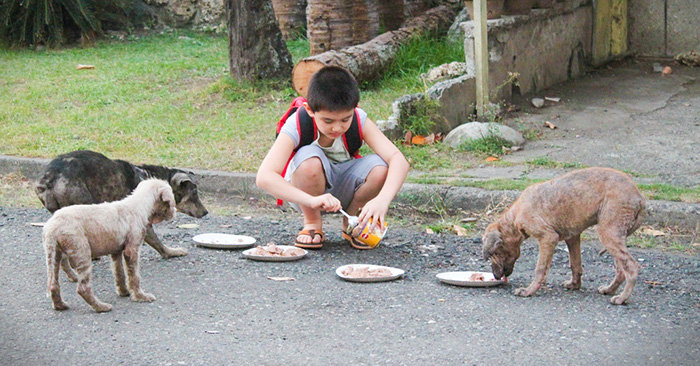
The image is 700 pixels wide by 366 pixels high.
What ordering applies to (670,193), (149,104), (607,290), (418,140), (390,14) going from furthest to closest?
(390,14) → (149,104) → (418,140) → (670,193) → (607,290)

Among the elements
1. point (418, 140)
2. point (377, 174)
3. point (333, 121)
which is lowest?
point (418, 140)

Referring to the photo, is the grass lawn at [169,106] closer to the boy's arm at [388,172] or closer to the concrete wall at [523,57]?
the concrete wall at [523,57]

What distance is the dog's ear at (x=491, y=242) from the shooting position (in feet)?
16.3

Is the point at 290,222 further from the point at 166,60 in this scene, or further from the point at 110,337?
the point at 166,60

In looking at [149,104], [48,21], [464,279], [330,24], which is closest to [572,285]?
[464,279]

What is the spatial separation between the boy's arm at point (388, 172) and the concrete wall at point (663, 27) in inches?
337

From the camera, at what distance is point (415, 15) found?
43.8 ft

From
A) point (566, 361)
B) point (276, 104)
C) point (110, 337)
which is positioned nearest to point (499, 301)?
point (566, 361)

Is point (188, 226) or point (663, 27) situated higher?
point (663, 27)

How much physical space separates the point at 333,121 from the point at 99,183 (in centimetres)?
166

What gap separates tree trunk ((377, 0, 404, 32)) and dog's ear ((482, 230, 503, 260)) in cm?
811

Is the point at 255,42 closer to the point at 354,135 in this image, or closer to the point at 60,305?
the point at 354,135

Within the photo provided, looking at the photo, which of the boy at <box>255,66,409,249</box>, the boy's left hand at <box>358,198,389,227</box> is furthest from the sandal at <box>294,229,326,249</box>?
the boy's left hand at <box>358,198,389,227</box>

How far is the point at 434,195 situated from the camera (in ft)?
23.0
